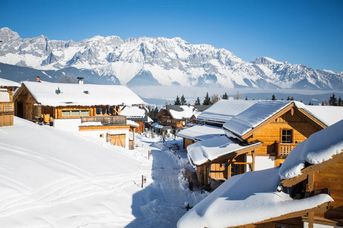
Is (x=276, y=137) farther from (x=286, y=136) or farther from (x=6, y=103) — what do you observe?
(x=6, y=103)

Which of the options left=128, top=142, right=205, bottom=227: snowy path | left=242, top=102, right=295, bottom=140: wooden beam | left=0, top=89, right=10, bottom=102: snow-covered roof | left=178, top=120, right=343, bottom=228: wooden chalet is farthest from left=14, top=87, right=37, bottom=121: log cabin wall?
left=178, top=120, right=343, bottom=228: wooden chalet

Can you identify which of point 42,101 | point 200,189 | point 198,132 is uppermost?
point 42,101

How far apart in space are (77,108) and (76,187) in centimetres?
1912

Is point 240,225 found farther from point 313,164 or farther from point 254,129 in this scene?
point 254,129

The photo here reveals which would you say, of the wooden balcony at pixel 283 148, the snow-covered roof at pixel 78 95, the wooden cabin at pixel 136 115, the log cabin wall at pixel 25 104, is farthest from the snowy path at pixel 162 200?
the wooden cabin at pixel 136 115

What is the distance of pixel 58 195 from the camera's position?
17875mm

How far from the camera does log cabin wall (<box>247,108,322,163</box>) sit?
23.5 m

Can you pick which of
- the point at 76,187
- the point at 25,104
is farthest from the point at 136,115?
the point at 76,187

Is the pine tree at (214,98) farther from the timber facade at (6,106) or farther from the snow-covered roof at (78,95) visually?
the timber facade at (6,106)

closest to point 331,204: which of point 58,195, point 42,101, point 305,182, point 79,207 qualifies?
point 305,182

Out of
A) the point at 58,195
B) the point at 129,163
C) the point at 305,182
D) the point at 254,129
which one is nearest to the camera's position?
the point at 305,182

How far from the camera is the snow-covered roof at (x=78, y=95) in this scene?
35.6m

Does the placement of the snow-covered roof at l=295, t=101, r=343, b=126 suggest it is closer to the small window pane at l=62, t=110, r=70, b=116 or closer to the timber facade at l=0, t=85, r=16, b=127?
the small window pane at l=62, t=110, r=70, b=116

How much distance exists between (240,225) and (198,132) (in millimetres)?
26106
